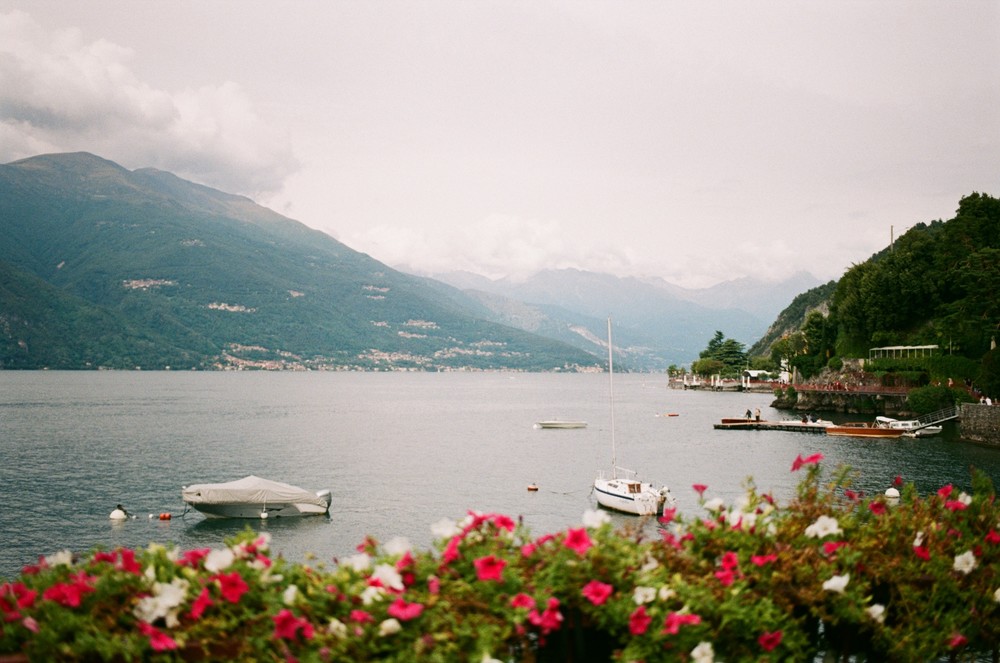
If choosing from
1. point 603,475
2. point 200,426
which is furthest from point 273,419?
point 603,475

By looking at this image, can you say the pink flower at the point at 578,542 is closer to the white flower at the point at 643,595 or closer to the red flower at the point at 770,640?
the white flower at the point at 643,595

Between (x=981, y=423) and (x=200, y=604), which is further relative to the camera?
(x=981, y=423)

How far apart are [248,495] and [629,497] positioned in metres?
19.3

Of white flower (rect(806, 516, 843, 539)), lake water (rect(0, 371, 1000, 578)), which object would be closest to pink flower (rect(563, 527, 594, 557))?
white flower (rect(806, 516, 843, 539))

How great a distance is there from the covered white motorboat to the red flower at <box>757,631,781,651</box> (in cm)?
3587

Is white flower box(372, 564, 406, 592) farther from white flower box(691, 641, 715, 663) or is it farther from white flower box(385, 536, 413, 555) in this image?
white flower box(691, 641, 715, 663)

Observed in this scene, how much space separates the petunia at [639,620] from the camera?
429 cm

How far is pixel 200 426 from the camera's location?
88438 millimetres

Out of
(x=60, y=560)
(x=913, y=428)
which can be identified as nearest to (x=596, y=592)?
(x=60, y=560)

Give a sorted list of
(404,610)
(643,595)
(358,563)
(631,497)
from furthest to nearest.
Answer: (631,497) < (358,563) < (643,595) < (404,610)

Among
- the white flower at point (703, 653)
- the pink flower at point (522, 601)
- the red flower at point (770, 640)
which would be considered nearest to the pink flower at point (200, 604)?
the pink flower at point (522, 601)

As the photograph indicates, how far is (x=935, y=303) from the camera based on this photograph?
96938 millimetres

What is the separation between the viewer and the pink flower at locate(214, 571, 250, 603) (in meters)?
4.12

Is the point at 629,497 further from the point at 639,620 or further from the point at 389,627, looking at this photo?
the point at 389,627
